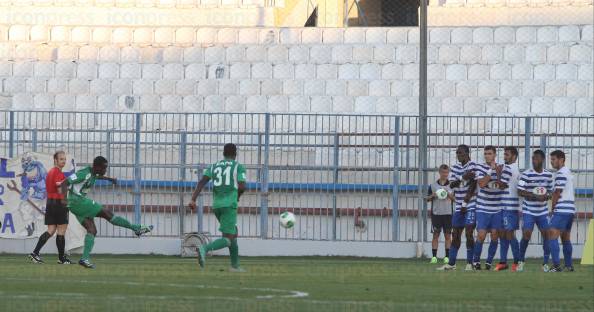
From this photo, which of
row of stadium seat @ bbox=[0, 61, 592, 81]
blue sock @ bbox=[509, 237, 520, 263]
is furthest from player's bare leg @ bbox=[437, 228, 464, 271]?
row of stadium seat @ bbox=[0, 61, 592, 81]

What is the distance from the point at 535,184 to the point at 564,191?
1.30 feet

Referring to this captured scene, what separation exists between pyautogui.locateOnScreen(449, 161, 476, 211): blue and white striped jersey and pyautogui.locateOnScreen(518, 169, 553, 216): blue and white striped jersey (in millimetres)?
724

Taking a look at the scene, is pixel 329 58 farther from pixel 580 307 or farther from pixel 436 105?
pixel 580 307

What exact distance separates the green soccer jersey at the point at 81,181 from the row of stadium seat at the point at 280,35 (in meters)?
12.5

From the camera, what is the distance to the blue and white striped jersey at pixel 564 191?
1864cm

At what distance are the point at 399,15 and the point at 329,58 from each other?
4.75 metres

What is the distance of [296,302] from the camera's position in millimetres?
11852

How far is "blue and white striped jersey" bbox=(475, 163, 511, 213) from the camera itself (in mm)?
18828

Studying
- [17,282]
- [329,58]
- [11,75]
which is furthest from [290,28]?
[17,282]

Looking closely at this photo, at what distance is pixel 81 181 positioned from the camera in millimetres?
18328

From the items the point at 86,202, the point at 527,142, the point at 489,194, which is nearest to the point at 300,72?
the point at 527,142

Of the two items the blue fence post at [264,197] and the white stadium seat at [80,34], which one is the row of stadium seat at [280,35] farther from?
the blue fence post at [264,197]

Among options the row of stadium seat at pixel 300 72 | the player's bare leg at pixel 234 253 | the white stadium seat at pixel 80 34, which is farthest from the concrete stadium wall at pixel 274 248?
the white stadium seat at pixel 80 34

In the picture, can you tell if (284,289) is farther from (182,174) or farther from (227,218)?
(182,174)
